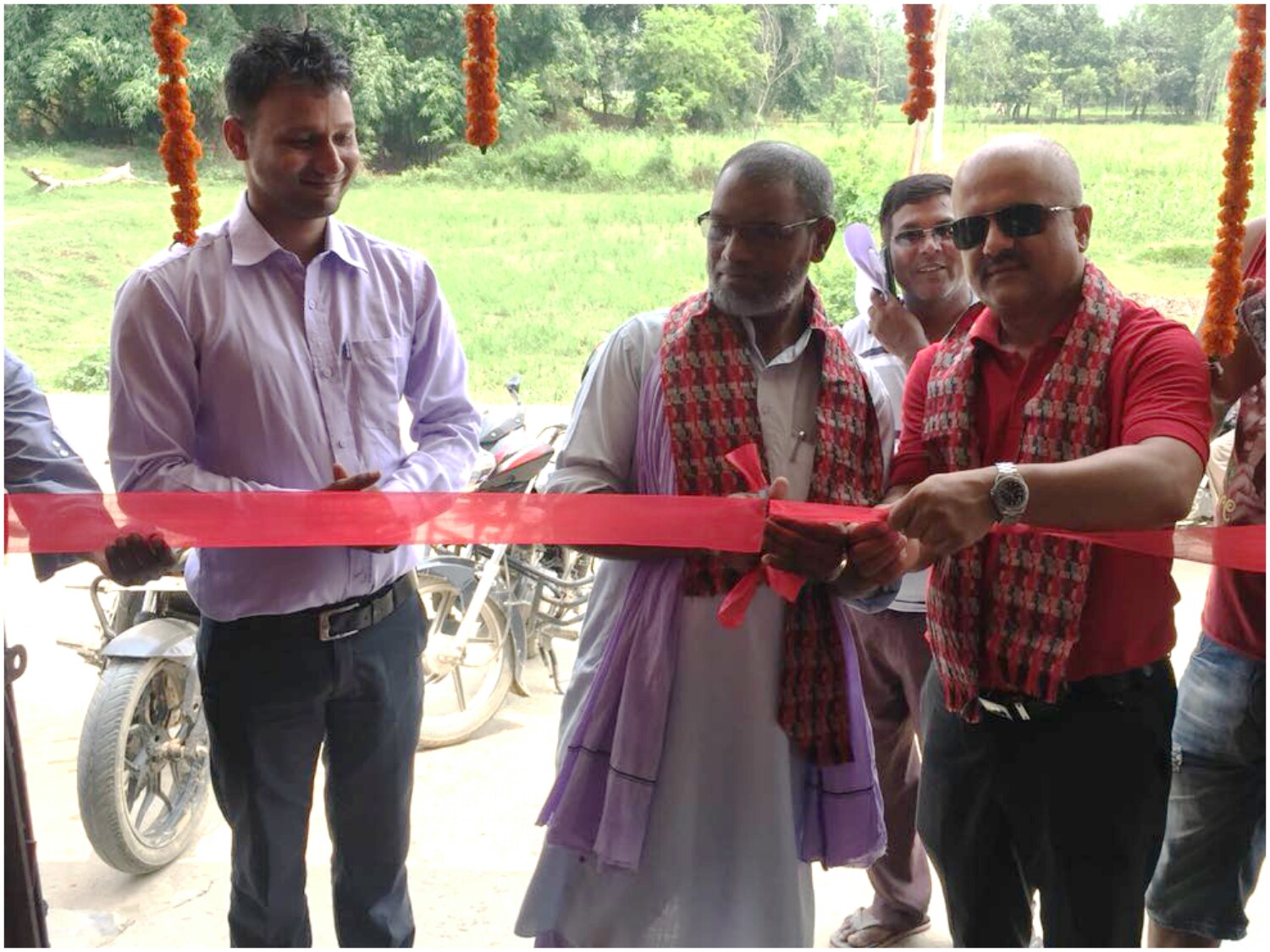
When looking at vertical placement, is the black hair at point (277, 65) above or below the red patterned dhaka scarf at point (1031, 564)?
above

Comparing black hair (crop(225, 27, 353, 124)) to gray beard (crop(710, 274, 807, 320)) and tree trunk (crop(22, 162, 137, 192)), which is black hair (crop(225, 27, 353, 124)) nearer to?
gray beard (crop(710, 274, 807, 320))

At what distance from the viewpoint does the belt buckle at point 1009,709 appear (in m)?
2.17

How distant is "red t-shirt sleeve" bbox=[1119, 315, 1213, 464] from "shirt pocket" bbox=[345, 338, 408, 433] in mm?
1447

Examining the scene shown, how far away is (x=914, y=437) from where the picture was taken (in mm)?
2375

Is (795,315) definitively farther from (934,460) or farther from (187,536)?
(187,536)

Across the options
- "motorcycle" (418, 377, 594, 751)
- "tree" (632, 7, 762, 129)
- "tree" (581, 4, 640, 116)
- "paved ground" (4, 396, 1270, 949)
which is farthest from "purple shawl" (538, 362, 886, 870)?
"tree" (632, 7, 762, 129)

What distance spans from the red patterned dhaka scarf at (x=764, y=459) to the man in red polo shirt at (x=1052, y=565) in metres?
0.20

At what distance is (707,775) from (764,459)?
0.62m

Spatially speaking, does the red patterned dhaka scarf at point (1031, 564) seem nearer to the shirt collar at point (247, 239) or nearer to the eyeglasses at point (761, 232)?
the eyeglasses at point (761, 232)

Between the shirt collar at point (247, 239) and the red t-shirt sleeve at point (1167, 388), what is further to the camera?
the shirt collar at point (247, 239)

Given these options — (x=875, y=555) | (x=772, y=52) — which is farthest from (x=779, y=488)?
(x=772, y=52)

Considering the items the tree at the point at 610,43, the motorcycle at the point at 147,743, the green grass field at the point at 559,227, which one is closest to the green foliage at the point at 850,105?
the green grass field at the point at 559,227

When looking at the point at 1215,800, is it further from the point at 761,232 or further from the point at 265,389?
the point at 265,389

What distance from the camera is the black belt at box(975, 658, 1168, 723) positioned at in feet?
6.97
